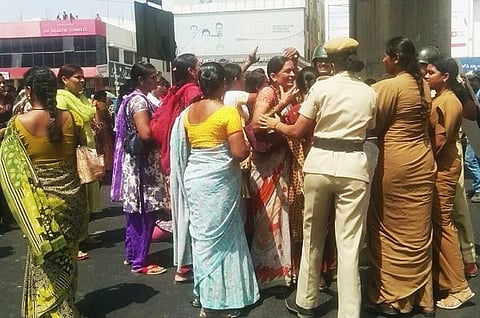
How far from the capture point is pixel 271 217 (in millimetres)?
4402

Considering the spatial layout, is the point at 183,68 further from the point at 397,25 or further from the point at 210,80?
the point at 397,25

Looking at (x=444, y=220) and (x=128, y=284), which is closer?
(x=444, y=220)


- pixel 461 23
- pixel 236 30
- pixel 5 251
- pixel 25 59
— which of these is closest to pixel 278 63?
pixel 5 251

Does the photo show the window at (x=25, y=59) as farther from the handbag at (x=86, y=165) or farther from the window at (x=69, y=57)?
the handbag at (x=86, y=165)

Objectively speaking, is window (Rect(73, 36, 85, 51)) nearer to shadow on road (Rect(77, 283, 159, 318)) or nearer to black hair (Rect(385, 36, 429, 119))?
shadow on road (Rect(77, 283, 159, 318))

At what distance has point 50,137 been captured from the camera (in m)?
3.62

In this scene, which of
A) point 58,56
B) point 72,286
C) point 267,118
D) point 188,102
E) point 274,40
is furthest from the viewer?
point 58,56

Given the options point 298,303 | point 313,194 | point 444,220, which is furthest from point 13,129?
point 444,220

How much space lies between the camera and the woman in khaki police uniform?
359 cm

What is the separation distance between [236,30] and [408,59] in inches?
1762

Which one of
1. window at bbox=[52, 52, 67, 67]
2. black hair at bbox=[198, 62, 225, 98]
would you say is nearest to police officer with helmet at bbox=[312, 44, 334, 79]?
black hair at bbox=[198, 62, 225, 98]

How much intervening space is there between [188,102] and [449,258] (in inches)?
85.6

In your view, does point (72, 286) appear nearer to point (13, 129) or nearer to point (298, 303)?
point (13, 129)

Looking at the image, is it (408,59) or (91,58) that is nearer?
(408,59)
